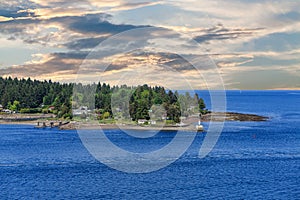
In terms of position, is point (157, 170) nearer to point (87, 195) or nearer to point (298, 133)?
point (87, 195)

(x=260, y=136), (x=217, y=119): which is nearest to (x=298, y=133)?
(x=260, y=136)

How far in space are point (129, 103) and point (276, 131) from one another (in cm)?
3817

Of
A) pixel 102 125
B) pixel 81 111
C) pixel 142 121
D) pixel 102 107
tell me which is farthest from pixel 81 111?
pixel 142 121

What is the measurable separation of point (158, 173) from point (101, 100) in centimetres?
8794

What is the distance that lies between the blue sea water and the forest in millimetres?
30634

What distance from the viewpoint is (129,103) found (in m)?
123

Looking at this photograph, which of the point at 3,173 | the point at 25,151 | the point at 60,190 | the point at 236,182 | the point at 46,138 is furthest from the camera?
the point at 46,138

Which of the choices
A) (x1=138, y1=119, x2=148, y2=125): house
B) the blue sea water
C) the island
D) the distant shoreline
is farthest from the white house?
the blue sea water

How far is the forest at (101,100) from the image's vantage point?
124 m

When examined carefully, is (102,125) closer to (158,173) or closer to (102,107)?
(102,107)

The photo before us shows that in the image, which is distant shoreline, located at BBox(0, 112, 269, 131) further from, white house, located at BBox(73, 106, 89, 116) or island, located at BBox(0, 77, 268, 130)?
white house, located at BBox(73, 106, 89, 116)

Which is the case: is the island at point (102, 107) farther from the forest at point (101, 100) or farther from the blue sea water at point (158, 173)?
the blue sea water at point (158, 173)

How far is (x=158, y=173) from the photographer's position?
6034 cm

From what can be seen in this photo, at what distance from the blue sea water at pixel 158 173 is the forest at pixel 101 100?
101 ft
